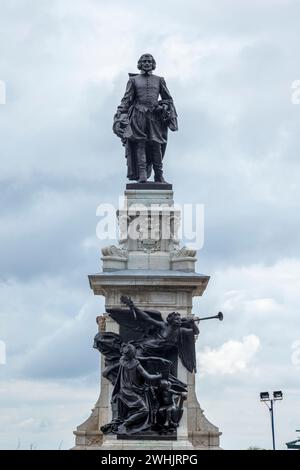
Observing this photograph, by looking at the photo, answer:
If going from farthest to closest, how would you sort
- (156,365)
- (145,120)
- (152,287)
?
(145,120), (152,287), (156,365)

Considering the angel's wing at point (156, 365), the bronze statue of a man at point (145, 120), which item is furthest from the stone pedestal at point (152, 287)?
the bronze statue of a man at point (145, 120)

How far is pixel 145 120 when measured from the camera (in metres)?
35.9

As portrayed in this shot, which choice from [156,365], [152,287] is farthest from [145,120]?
[156,365]

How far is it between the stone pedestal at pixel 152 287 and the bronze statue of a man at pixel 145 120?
2.54 meters

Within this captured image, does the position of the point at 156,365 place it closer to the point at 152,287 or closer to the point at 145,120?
the point at 152,287

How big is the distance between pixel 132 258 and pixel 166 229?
4.63ft

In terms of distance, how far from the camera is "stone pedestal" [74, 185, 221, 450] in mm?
32594

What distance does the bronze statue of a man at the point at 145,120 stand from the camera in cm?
3578

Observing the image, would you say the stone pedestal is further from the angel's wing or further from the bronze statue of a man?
the bronze statue of a man

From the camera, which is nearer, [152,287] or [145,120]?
[152,287]

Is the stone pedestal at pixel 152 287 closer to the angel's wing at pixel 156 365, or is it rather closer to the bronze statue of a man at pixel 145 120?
the angel's wing at pixel 156 365

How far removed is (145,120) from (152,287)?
5809mm

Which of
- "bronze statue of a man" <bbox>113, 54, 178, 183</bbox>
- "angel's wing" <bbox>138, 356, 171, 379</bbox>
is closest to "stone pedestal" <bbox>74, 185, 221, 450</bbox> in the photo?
"angel's wing" <bbox>138, 356, 171, 379</bbox>
